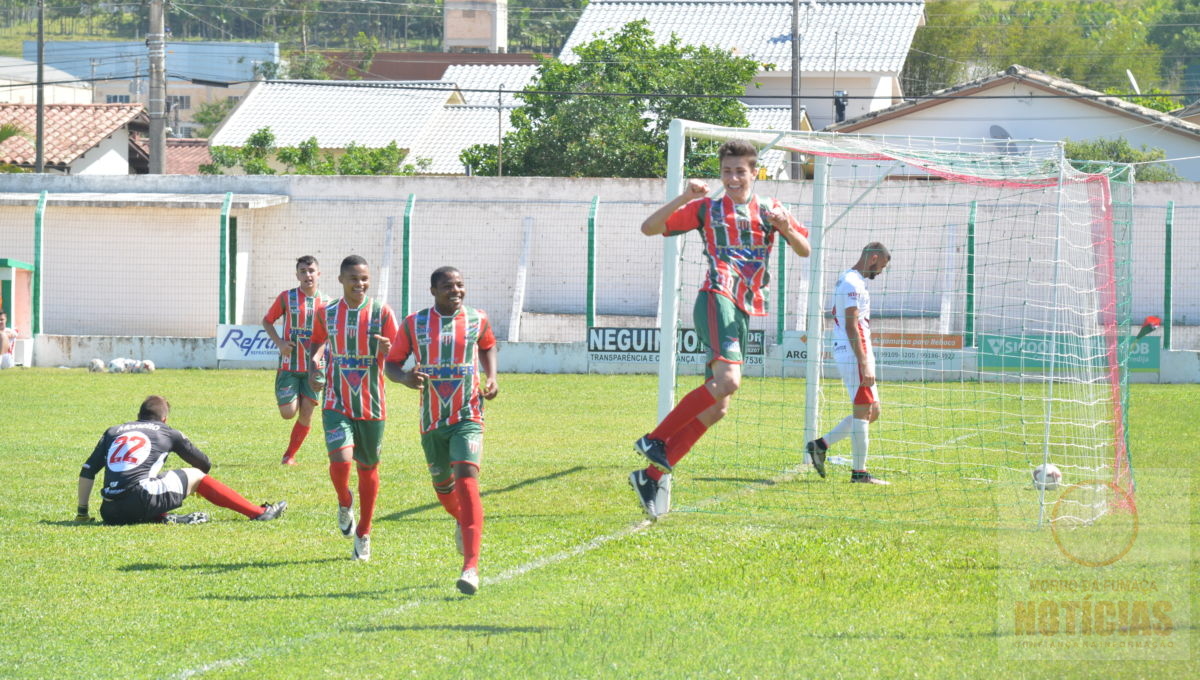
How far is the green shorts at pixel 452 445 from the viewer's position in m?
7.24

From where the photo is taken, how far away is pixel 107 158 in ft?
139

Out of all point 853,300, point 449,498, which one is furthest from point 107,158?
point 449,498

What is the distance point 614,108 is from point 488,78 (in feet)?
75.9

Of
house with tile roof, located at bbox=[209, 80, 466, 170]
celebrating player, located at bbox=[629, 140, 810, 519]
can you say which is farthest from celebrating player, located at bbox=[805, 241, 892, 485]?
house with tile roof, located at bbox=[209, 80, 466, 170]

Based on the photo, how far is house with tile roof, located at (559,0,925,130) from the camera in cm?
4838

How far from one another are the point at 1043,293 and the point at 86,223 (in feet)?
61.0

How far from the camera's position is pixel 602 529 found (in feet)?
29.3

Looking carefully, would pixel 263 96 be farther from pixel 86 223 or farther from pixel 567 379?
pixel 567 379

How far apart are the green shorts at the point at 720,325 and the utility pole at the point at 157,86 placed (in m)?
23.1

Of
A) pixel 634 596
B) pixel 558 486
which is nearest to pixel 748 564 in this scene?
pixel 634 596

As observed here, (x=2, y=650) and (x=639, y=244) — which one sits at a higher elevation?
(x=639, y=244)

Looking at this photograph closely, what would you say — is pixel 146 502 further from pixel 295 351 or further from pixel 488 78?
pixel 488 78

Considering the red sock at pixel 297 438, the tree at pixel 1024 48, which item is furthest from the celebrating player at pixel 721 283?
the tree at pixel 1024 48

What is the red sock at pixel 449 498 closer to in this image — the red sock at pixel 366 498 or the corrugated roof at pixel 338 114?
the red sock at pixel 366 498
